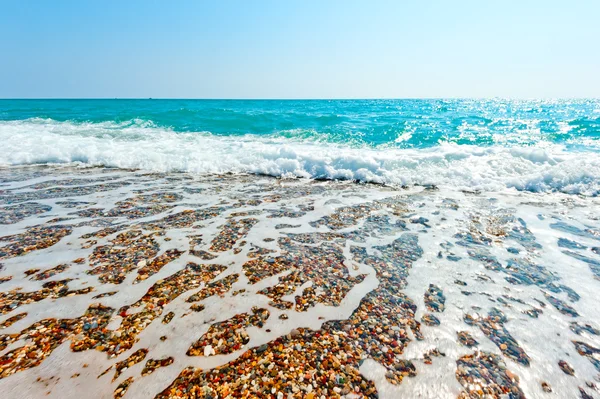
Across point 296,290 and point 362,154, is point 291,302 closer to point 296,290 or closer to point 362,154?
point 296,290

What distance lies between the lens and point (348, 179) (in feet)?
30.6

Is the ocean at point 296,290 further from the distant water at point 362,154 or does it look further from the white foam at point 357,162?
the distant water at point 362,154

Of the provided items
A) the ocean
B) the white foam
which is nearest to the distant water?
the white foam

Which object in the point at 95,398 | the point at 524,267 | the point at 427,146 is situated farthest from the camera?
the point at 427,146

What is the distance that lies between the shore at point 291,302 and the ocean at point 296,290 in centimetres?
2

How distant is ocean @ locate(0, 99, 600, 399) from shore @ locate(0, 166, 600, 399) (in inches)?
0.7

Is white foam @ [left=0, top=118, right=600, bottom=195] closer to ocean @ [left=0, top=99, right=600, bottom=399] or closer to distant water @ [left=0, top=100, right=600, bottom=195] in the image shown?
distant water @ [left=0, top=100, right=600, bottom=195]

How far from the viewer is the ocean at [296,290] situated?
7.65 feet

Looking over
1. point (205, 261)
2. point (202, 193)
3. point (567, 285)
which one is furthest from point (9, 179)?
point (567, 285)

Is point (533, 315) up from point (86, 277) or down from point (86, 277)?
down

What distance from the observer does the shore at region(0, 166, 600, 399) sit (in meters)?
2.31

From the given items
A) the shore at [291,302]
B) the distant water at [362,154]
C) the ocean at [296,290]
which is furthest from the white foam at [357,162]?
the shore at [291,302]

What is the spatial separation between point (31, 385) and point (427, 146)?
49.9 feet

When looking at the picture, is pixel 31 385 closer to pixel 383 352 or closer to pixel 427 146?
pixel 383 352
